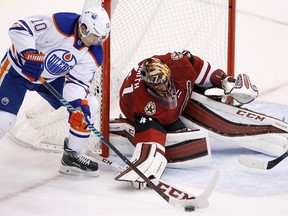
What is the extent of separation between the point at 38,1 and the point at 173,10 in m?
1.89

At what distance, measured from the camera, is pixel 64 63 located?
4.42 metres

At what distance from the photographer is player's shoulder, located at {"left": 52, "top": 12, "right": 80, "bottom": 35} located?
14.3 ft

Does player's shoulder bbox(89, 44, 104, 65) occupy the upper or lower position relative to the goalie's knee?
upper

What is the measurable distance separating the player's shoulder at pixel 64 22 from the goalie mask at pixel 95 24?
0.17 ft

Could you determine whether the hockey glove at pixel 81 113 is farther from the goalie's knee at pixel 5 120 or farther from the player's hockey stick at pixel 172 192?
the goalie's knee at pixel 5 120

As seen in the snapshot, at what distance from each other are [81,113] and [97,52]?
306 millimetres

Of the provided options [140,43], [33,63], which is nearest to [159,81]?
[33,63]

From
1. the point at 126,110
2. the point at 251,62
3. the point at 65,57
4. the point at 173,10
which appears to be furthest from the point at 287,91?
the point at 65,57

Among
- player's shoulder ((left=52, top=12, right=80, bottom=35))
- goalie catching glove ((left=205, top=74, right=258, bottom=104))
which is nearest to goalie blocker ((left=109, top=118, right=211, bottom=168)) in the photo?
goalie catching glove ((left=205, top=74, right=258, bottom=104))

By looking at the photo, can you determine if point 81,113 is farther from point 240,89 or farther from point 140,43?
point 140,43

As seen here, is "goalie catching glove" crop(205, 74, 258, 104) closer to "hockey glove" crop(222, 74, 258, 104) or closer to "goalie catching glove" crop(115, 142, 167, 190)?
"hockey glove" crop(222, 74, 258, 104)

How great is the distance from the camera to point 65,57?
14.5 ft

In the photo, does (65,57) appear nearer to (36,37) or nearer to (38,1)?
(36,37)

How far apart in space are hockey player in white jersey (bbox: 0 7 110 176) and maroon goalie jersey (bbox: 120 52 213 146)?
10.6 inches
